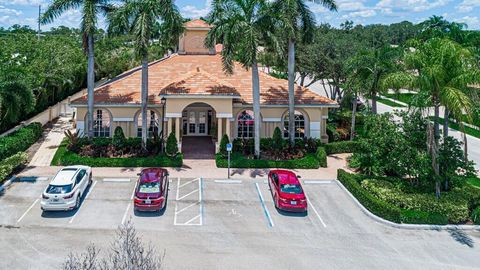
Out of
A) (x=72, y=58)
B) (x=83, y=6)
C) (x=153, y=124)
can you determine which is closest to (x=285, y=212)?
(x=153, y=124)

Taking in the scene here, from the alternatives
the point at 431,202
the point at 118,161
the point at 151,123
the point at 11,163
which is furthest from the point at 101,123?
the point at 431,202

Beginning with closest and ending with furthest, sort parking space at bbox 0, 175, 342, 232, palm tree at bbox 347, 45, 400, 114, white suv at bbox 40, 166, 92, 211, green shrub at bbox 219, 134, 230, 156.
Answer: parking space at bbox 0, 175, 342, 232
white suv at bbox 40, 166, 92, 211
green shrub at bbox 219, 134, 230, 156
palm tree at bbox 347, 45, 400, 114

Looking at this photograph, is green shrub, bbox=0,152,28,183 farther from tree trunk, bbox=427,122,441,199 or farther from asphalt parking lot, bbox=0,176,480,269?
tree trunk, bbox=427,122,441,199

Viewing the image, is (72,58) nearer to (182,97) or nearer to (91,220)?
(182,97)

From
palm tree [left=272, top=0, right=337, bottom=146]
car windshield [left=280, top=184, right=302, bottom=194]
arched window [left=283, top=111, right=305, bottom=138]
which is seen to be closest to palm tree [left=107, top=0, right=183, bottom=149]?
palm tree [left=272, top=0, right=337, bottom=146]

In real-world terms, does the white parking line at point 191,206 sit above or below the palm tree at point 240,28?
below

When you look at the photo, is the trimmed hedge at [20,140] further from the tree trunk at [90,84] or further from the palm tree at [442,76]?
the palm tree at [442,76]

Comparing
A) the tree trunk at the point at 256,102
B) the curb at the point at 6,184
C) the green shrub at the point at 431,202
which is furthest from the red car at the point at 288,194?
the curb at the point at 6,184
